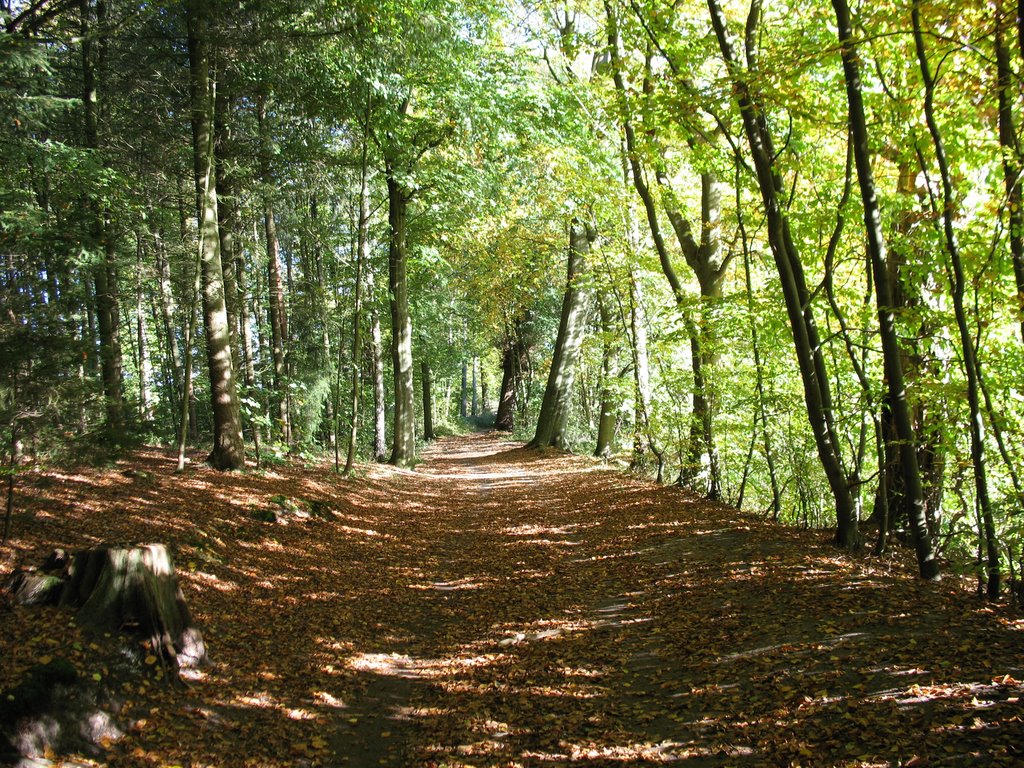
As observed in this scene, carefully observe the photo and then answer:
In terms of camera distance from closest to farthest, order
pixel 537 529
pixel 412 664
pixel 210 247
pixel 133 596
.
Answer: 1. pixel 133 596
2. pixel 412 664
3. pixel 537 529
4. pixel 210 247

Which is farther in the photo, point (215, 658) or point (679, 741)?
point (215, 658)

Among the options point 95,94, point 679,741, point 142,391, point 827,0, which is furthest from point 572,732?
point 142,391

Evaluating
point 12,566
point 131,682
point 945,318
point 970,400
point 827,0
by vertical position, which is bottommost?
point 131,682

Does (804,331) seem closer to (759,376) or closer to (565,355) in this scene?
(759,376)

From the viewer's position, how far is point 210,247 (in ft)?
37.6

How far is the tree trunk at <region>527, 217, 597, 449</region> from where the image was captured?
2010 cm

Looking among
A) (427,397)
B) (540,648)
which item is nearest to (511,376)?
(427,397)

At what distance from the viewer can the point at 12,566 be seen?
5273mm

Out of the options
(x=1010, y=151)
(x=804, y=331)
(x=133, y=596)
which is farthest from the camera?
(x=804, y=331)

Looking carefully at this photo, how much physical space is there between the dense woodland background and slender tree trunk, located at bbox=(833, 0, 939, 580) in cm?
3

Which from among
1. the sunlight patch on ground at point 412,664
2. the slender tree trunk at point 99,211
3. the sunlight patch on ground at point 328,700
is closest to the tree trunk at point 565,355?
the slender tree trunk at point 99,211

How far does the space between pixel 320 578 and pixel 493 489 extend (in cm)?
818

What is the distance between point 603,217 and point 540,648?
10.1 meters

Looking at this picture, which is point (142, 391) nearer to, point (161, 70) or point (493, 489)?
point (161, 70)
